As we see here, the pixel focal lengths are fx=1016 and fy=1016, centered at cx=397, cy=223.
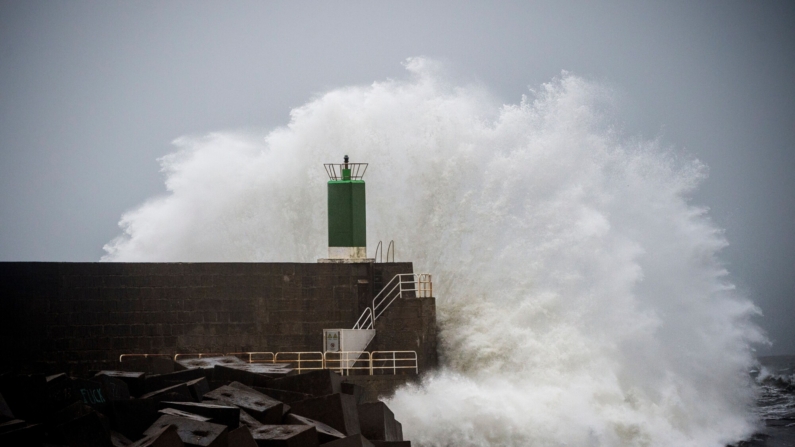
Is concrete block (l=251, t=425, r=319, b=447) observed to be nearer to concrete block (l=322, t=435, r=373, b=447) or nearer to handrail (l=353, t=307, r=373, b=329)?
concrete block (l=322, t=435, r=373, b=447)

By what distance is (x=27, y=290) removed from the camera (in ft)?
57.7

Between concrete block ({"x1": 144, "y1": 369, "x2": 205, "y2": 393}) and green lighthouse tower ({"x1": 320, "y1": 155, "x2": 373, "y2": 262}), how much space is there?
580 centimetres

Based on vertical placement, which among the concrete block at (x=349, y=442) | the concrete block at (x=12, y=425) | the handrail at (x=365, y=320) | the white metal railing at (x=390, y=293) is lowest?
the concrete block at (x=349, y=442)

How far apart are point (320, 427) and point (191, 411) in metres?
1.59

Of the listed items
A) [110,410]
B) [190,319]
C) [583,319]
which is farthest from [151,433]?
[583,319]

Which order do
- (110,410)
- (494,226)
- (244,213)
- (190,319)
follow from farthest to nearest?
(244,213)
(494,226)
(190,319)
(110,410)

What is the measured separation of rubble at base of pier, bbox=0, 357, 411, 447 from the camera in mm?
10383

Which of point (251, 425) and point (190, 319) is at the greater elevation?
point (190, 319)

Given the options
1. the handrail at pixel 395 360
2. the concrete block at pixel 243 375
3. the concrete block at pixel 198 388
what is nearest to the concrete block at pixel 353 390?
the concrete block at pixel 243 375

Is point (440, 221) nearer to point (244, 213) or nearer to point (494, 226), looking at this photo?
point (494, 226)

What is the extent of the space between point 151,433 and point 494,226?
498 inches

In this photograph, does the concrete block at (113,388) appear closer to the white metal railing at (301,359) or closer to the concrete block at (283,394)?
the concrete block at (283,394)

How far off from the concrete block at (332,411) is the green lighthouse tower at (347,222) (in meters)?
6.62

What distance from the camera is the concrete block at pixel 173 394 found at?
1235 centimetres
